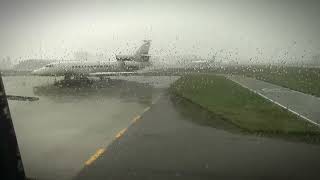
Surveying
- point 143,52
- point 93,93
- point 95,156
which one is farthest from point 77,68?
point 95,156

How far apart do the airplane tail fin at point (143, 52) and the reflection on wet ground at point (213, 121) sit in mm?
34143

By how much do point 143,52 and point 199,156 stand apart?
5326 centimetres

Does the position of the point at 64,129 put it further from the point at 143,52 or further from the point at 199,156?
the point at 143,52

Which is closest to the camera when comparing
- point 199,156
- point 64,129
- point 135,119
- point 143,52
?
point 199,156

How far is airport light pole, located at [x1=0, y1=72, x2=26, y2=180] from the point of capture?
538 cm

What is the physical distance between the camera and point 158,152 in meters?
12.7

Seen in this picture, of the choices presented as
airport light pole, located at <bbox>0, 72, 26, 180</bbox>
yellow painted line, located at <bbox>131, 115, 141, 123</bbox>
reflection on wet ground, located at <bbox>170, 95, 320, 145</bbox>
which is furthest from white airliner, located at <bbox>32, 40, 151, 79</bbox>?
airport light pole, located at <bbox>0, 72, 26, 180</bbox>

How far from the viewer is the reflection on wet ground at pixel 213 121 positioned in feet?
51.4

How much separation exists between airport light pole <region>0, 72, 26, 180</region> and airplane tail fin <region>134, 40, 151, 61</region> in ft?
181

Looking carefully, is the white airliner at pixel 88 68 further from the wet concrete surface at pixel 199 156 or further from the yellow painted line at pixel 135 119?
the wet concrete surface at pixel 199 156

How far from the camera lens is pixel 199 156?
12281 mm

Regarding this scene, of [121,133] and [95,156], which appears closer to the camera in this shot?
[95,156]

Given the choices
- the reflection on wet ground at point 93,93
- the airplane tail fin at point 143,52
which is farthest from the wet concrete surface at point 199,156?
the airplane tail fin at point 143,52

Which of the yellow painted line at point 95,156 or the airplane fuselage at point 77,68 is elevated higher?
the airplane fuselage at point 77,68
